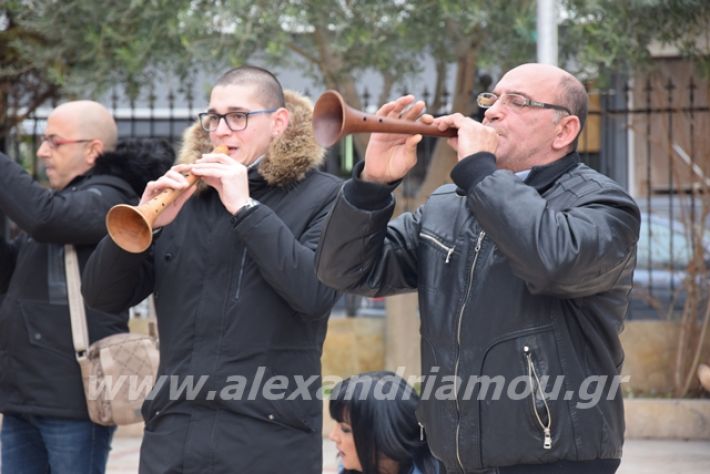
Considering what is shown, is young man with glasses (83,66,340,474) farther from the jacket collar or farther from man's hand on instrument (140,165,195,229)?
the jacket collar

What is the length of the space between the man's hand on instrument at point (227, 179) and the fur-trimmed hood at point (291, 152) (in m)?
0.18

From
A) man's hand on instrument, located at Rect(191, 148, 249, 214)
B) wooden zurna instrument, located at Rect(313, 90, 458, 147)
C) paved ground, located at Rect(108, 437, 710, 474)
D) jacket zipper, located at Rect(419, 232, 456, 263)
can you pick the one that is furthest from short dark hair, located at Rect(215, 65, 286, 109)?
paved ground, located at Rect(108, 437, 710, 474)

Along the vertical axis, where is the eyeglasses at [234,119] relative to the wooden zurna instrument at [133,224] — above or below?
above

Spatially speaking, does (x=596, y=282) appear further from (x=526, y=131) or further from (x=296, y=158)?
(x=296, y=158)

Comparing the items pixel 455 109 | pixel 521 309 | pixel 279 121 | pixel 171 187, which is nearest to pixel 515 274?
pixel 521 309

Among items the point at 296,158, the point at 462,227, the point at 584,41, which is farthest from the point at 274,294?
the point at 584,41

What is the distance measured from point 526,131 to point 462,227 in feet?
0.94

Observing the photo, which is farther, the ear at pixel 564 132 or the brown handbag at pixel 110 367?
the brown handbag at pixel 110 367

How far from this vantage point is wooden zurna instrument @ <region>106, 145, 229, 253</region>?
10.8ft

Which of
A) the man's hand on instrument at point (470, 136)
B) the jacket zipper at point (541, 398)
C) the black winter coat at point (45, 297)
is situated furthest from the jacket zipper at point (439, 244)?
the black winter coat at point (45, 297)

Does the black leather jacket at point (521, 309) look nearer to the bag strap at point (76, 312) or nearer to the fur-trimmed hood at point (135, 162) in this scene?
the bag strap at point (76, 312)

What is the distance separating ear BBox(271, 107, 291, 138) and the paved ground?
386 centimetres

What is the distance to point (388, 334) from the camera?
356 inches

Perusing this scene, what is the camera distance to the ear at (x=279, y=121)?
365 centimetres
